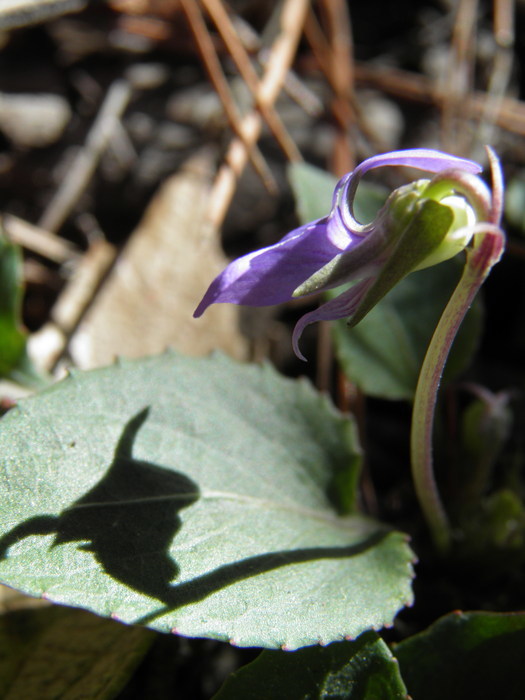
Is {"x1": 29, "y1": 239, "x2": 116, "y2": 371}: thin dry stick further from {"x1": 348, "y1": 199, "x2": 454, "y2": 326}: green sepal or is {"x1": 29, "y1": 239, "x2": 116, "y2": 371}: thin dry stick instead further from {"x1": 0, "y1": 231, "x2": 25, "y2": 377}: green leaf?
{"x1": 348, "y1": 199, "x2": 454, "y2": 326}: green sepal

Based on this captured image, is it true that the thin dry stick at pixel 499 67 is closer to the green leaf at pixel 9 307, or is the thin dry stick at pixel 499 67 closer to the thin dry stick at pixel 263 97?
the thin dry stick at pixel 263 97

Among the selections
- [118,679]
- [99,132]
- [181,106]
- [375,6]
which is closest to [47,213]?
[99,132]

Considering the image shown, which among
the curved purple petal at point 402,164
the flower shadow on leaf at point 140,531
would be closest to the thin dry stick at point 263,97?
the flower shadow on leaf at point 140,531

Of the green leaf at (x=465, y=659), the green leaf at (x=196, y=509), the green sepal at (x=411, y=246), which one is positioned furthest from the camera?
the green leaf at (x=465, y=659)

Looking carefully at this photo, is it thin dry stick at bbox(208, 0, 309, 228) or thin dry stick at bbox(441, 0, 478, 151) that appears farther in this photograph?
thin dry stick at bbox(441, 0, 478, 151)

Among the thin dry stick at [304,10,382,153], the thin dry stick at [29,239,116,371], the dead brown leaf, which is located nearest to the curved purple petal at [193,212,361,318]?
the dead brown leaf

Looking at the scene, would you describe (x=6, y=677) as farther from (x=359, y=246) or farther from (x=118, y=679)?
(x=359, y=246)

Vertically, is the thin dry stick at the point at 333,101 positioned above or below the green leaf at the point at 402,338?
above
